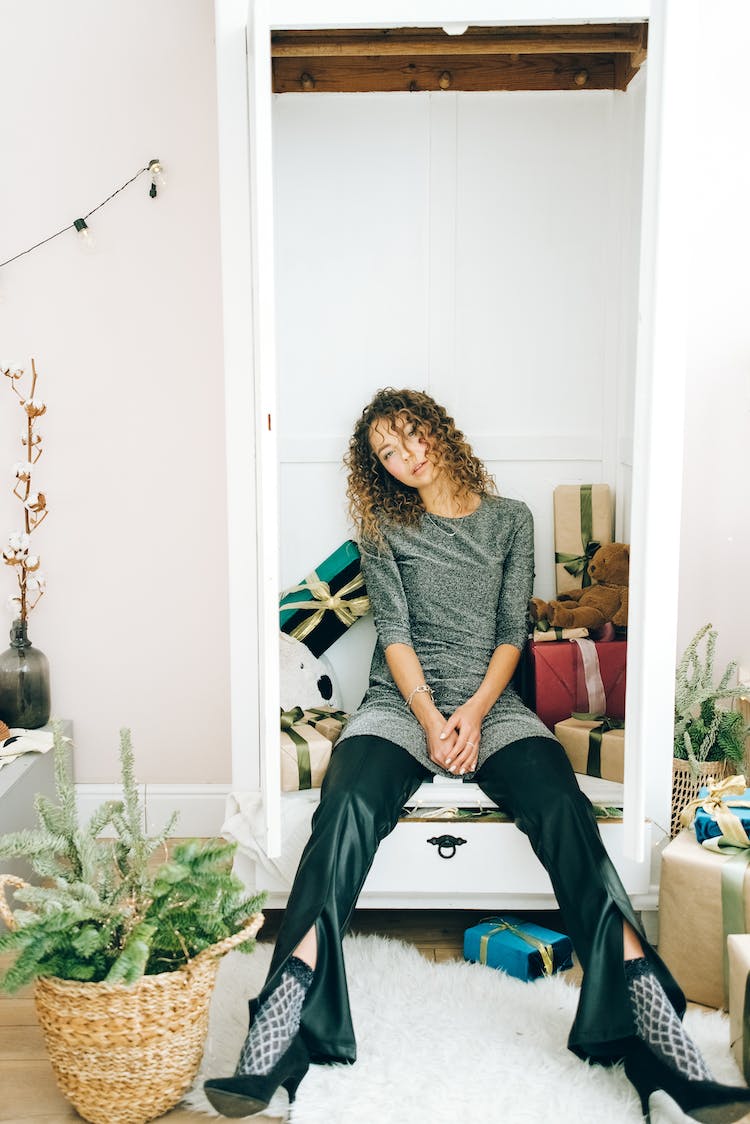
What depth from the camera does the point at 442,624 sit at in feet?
7.98

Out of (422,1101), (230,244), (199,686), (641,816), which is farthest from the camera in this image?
(199,686)

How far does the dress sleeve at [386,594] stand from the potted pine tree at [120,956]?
76 cm

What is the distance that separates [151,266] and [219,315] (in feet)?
0.70

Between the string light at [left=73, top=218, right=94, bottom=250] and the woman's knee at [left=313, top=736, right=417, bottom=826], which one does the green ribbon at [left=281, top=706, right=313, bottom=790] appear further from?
the string light at [left=73, top=218, right=94, bottom=250]

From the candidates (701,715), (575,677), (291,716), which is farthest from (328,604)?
(701,715)

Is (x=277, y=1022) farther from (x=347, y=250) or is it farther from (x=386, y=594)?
(x=347, y=250)

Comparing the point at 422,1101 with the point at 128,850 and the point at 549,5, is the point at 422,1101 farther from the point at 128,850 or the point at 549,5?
the point at 549,5

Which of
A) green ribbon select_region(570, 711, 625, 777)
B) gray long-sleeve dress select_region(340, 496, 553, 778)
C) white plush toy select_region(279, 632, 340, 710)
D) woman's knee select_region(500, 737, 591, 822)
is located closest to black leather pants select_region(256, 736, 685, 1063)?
woman's knee select_region(500, 737, 591, 822)

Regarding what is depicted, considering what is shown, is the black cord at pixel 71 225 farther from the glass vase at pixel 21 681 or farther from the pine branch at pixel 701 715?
the pine branch at pixel 701 715

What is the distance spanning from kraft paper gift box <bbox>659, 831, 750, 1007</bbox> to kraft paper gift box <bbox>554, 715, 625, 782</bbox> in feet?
0.80

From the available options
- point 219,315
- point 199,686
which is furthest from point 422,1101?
point 219,315

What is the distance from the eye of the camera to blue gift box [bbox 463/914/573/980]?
208 cm

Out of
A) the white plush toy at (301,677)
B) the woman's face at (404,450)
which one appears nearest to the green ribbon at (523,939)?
the white plush toy at (301,677)

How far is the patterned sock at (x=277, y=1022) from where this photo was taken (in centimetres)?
165
